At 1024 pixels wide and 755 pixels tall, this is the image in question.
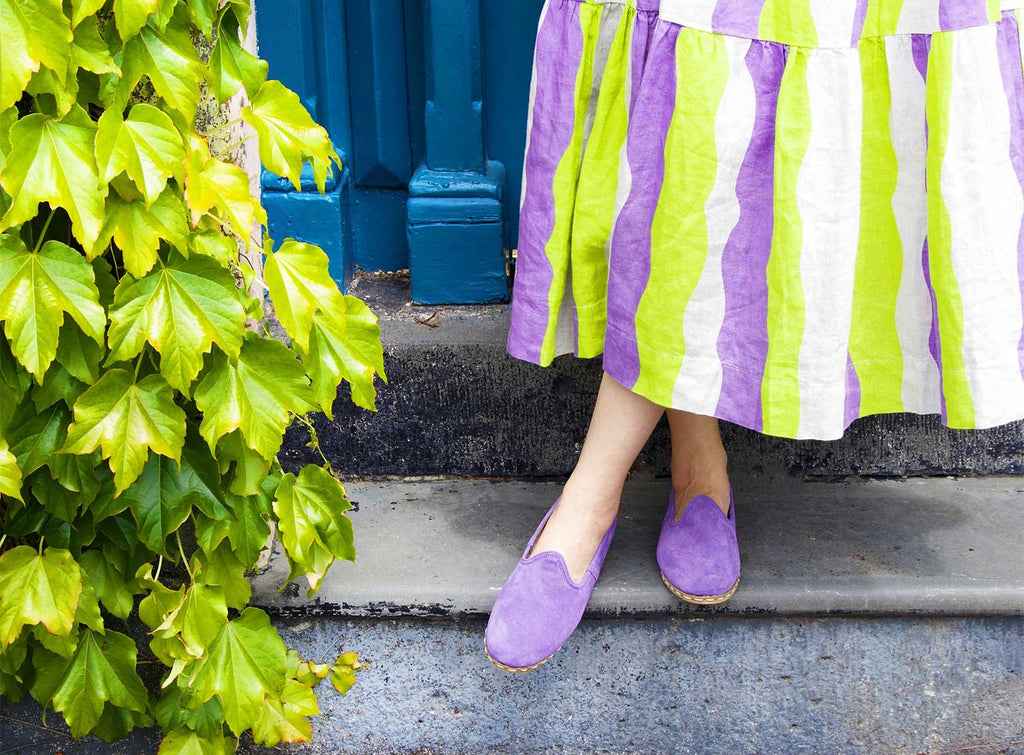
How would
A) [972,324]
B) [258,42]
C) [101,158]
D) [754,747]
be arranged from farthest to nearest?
1. [258,42]
2. [754,747]
3. [972,324]
4. [101,158]

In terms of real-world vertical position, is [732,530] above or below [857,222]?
below

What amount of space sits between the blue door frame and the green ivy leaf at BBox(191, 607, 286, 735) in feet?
1.84

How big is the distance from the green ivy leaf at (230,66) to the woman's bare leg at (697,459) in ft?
2.14

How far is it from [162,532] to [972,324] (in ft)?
2.68

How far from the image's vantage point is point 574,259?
1.18 metres

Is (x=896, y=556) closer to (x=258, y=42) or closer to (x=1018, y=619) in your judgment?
(x=1018, y=619)

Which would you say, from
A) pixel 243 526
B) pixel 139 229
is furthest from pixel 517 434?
pixel 139 229

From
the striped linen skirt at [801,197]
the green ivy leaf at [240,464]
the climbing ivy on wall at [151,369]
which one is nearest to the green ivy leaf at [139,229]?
the climbing ivy on wall at [151,369]

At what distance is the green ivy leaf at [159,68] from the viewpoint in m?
0.92

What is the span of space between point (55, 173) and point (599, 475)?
0.65m

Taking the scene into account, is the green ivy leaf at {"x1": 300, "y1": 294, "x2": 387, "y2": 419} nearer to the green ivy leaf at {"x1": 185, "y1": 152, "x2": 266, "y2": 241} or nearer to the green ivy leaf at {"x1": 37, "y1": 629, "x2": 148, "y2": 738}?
the green ivy leaf at {"x1": 185, "y1": 152, "x2": 266, "y2": 241}

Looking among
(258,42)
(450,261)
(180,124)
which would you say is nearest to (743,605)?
(450,261)

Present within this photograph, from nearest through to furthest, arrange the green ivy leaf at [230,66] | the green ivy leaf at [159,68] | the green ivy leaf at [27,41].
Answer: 1. the green ivy leaf at [27,41]
2. the green ivy leaf at [159,68]
3. the green ivy leaf at [230,66]

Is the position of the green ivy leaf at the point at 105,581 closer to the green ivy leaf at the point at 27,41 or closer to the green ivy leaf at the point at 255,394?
the green ivy leaf at the point at 255,394
